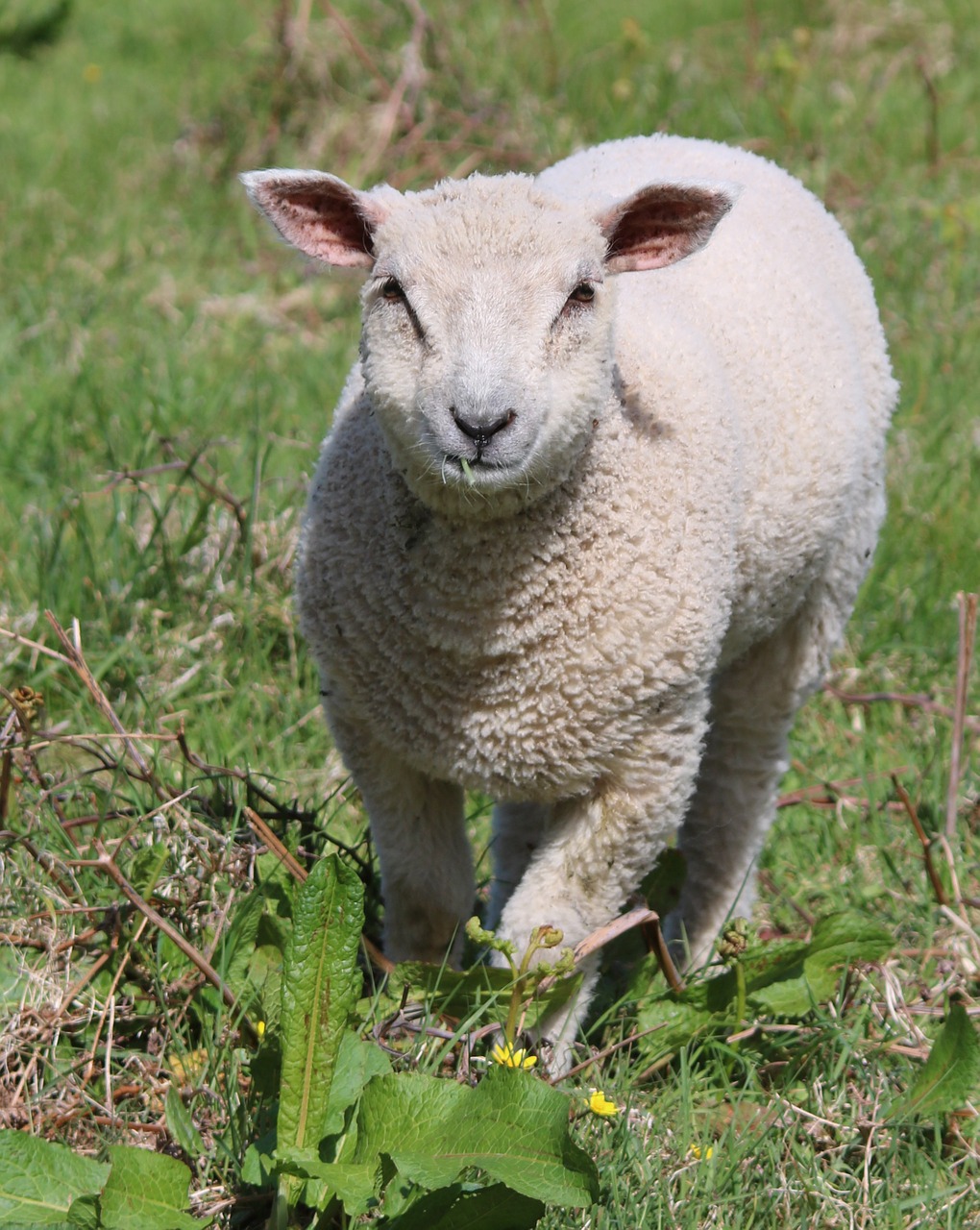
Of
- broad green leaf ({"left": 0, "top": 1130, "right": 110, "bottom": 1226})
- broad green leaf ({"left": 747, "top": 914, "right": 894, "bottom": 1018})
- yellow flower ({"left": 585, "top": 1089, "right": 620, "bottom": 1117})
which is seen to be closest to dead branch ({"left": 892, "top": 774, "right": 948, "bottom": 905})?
broad green leaf ({"left": 747, "top": 914, "right": 894, "bottom": 1018})

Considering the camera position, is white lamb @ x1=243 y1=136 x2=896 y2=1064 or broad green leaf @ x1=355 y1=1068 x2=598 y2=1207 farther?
white lamb @ x1=243 y1=136 x2=896 y2=1064

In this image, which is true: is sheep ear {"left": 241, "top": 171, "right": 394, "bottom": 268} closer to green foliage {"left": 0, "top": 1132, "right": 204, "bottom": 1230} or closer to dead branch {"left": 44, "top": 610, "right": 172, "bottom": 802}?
dead branch {"left": 44, "top": 610, "right": 172, "bottom": 802}

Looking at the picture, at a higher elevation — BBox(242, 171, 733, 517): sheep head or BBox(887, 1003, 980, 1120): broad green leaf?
BBox(242, 171, 733, 517): sheep head

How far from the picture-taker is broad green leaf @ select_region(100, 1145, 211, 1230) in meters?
2.13

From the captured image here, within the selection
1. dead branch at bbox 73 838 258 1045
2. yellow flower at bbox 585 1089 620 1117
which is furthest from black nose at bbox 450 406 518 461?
yellow flower at bbox 585 1089 620 1117

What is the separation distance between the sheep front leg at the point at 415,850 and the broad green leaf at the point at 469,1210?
0.70 m

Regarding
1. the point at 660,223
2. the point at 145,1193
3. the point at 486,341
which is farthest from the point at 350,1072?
the point at 660,223

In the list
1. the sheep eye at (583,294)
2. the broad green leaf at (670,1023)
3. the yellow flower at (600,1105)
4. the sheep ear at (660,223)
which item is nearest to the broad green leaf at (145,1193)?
the yellow flower at (600,1105)

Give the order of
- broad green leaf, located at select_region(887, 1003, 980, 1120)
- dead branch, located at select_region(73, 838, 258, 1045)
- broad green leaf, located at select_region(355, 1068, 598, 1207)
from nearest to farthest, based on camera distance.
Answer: broad green leaf, located at select_region(355, 1068, 598, 1207) → dead branch, located at select_region(73, 838, 258, 1045) → broad green leaf, located at select_region(887, 1003, 980, 1120)

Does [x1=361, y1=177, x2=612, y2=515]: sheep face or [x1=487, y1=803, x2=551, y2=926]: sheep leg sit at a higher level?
[x1=361, y1=177, x2=612, y2=515]: sheep face

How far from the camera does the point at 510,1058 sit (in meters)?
2.31

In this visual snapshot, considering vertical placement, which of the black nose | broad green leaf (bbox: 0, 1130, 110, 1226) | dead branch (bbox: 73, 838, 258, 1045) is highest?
the black nose

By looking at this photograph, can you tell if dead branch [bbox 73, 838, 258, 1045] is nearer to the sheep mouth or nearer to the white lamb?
the white lamb

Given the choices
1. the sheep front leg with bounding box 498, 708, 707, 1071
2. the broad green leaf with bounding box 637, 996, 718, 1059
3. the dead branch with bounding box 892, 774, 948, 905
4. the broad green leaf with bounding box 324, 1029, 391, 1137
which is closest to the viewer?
the broad green leaf with bounding box 324, 1029, 391, 1137
